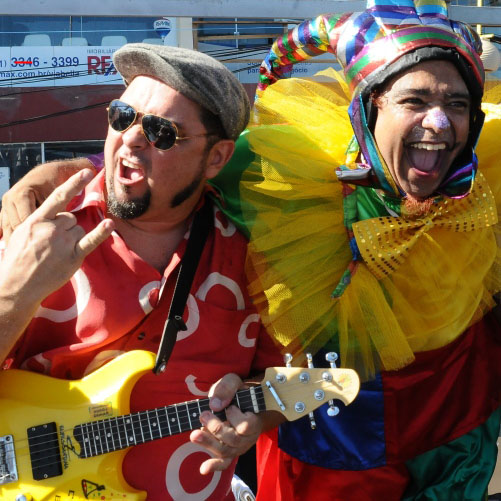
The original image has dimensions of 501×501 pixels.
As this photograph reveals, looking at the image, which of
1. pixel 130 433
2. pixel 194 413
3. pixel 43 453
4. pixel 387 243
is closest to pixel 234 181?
pixel 387 243

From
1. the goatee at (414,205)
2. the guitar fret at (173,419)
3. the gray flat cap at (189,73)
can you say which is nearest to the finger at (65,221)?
the gray flat cap at (189,73)

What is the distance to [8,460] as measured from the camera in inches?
85.2

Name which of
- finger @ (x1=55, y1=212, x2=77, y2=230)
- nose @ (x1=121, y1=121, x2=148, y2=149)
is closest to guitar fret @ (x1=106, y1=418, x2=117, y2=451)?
finger @ (x1=55, y1=212, x2=77, y2=230)

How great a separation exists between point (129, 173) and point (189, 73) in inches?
13.4

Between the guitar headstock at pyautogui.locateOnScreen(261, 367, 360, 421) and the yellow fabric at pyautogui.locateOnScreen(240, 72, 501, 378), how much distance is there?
109mm

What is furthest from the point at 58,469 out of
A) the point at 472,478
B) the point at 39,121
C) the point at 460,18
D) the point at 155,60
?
the point at 39,121

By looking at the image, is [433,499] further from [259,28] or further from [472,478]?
[259,28]

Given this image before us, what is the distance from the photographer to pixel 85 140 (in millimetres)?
15516

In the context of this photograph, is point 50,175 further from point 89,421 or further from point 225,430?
point 225,430

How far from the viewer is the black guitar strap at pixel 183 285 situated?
2199 millimetres

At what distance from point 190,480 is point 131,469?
20 centimetres

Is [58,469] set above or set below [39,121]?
below

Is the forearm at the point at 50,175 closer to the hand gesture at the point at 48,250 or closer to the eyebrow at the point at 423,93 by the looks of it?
the hand gesture at the point at 48,250

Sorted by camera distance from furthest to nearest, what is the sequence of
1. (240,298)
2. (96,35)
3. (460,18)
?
(96,35)
(460,18)
(240,298)
